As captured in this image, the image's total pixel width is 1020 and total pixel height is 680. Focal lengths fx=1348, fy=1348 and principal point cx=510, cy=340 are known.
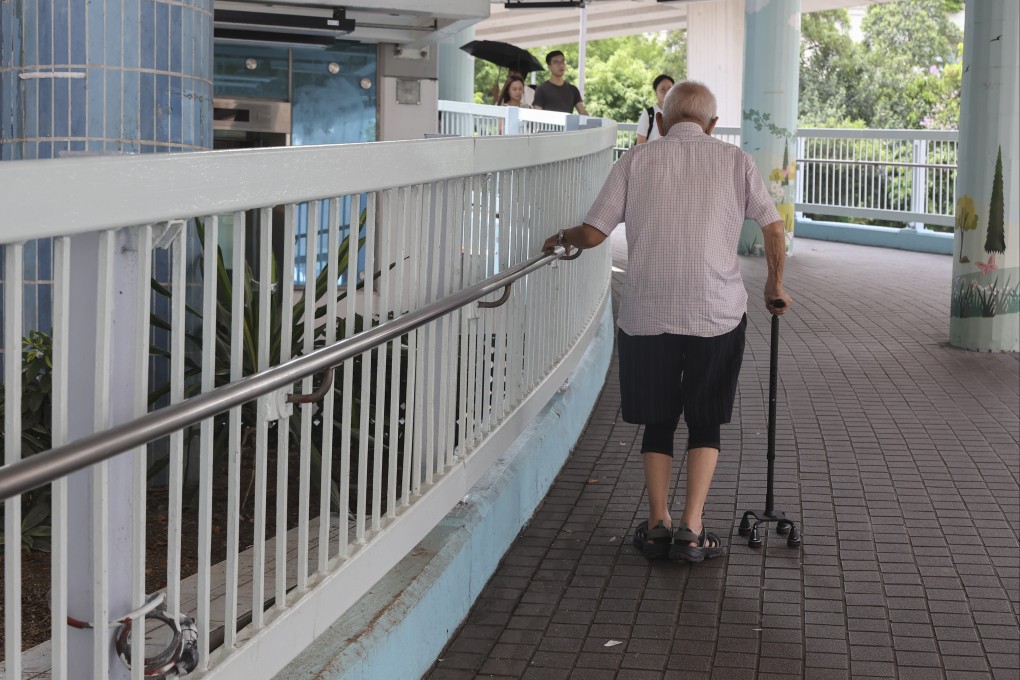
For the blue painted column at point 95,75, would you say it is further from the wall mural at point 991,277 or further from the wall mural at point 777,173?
the wall mural at point 777,173

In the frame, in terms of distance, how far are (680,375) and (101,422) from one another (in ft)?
11.3

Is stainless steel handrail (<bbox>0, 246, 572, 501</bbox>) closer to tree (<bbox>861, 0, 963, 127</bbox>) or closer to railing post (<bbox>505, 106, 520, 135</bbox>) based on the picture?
railing post (<bbox>505, 106, 520, 135</bbox>)

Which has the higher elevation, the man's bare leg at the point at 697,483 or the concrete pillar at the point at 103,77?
the concrete pillar at the point at 103,77

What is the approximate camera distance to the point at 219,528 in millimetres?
4914

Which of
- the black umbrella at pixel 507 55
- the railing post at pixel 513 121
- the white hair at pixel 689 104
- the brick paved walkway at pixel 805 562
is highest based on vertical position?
the black umbrella at pixel 507 55

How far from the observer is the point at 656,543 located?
5.26m

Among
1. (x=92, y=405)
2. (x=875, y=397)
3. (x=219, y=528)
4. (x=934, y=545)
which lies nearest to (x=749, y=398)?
(x=875, y=397)

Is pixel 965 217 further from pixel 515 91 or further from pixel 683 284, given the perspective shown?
pixel 683 284

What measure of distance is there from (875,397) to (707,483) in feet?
11.6

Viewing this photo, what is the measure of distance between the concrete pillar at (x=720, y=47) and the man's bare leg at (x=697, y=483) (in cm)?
3181

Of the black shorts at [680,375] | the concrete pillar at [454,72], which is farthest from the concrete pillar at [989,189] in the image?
the concrete pillar at [454,72]

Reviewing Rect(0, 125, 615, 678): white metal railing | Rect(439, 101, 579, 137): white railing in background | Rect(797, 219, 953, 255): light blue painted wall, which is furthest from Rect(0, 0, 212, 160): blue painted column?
Rect(797, 219, 953, 255): light blue painted wall

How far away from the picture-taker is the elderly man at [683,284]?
16.8 feet

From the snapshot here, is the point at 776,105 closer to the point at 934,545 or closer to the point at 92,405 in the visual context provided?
the point at 934,545
